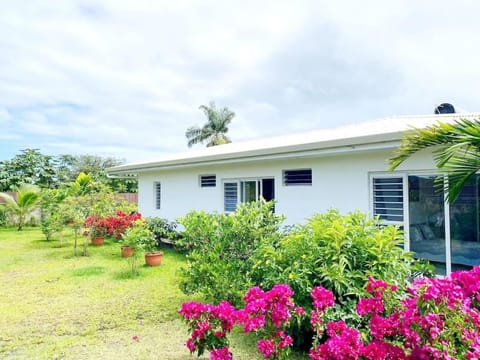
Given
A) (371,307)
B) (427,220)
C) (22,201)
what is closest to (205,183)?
(427,220)

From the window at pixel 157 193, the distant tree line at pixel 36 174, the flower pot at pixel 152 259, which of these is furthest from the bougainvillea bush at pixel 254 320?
the distant tree line at pixel 36 174

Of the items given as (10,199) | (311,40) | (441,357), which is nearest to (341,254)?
(441,357)

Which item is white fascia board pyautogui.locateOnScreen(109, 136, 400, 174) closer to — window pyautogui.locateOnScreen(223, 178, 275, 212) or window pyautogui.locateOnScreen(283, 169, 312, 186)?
window pyautogui.locateOnScreen(283, 169, 312, 186)

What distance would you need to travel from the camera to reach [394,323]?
113 inches

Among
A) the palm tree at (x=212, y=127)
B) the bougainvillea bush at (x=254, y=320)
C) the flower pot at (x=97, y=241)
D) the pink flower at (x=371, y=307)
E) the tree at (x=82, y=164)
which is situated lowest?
the flower pot at (x=97, y=241)

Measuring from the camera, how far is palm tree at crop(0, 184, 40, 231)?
60.2ft

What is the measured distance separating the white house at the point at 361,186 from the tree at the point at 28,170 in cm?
1998

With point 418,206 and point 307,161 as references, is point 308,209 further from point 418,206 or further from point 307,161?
point 418,206

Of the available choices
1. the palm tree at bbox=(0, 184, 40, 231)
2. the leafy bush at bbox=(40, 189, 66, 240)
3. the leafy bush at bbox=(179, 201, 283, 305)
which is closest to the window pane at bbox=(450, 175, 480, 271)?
the leafy bush at bbox=(179, 201, 283, 305)

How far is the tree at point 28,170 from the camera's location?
25.3 m

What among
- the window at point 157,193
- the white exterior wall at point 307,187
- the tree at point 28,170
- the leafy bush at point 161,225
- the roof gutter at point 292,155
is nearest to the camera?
the roof gutter at point 292,155

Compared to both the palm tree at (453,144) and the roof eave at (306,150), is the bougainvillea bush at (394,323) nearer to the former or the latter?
the palm tree at (453,144)

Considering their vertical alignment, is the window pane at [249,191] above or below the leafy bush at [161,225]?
above

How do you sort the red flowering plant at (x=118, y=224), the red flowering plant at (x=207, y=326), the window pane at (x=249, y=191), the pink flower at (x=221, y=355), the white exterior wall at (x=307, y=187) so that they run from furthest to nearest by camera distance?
1. the red flowering plant at (x=118, y=224)
2. the window pane at (x=249, y=191)
3. the white exterior wall at (x=307, y=187)
4. the red flowering plant at (x=207, y=326)
5. the pink flower at (x=221, y=355)
